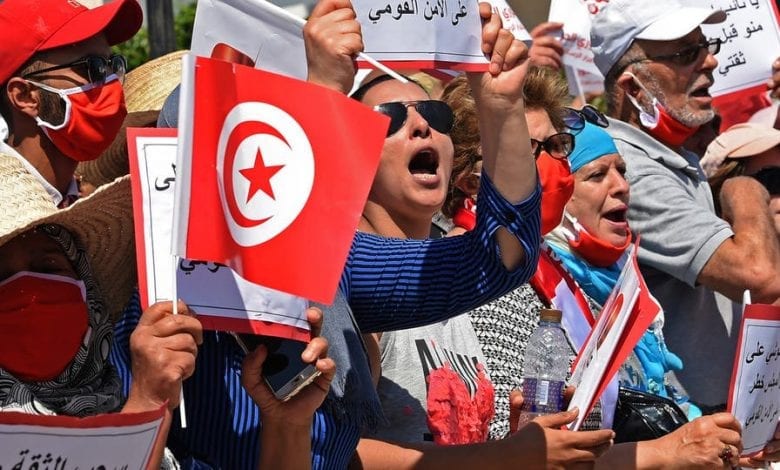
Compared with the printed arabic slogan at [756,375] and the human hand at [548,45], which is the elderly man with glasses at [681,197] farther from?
the human hand at [548,45]

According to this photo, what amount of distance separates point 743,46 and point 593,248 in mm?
Result: 2304

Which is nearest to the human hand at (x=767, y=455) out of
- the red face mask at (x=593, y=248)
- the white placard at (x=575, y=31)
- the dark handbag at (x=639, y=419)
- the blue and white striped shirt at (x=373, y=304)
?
the dark handbag at (x=639, y=419)

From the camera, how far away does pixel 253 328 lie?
2.98 m

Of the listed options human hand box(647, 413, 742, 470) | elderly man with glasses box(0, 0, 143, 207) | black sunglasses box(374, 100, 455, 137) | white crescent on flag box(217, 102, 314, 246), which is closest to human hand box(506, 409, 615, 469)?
human hand box(647, 413, 742, 470)

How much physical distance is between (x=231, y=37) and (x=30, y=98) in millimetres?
1185

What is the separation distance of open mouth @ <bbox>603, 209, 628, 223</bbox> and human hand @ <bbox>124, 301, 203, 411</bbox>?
2.52m

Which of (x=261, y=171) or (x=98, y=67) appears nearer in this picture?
(x=261, y=171)

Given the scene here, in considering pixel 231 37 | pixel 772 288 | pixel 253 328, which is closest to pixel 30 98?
pixel 231 37

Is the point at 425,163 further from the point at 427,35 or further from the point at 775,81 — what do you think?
the point at 775,81

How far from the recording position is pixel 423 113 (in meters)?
4.02

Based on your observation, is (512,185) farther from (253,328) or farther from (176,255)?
(176,255)

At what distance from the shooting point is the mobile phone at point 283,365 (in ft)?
9.82

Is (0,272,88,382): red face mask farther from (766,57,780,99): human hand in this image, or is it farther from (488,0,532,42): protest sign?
(766,57,780,99): human hand

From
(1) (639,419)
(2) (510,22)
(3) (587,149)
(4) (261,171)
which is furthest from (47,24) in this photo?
(2) (510,22)
